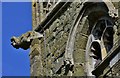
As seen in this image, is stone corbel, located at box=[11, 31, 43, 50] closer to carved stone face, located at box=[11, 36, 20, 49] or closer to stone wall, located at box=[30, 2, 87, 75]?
carved stone face, located at box=[11, 36, 20, 49]

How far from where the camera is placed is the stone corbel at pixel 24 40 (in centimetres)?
1411

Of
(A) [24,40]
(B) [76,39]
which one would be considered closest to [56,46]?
(B) [76,39]

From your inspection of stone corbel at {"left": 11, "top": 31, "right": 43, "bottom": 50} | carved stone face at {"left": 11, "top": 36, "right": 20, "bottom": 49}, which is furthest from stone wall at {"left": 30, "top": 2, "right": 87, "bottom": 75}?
carved stone face at {"left": 11, "top": 36, "right": 20, "bottom": 49}

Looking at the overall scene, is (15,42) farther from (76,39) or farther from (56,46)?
(76,39)

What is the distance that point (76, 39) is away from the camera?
501 inches

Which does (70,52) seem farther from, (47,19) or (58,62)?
(47,19)

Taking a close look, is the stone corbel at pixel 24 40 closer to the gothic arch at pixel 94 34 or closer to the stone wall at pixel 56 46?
the stone wall at pixel 56 46

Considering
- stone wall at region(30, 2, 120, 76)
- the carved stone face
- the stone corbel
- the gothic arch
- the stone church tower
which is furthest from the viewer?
the carved stone face

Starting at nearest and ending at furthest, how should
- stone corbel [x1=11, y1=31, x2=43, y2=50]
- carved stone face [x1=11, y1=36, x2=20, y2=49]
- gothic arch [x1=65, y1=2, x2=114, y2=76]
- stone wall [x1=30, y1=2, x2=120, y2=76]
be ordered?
gothic arch [x1=65, y1=2, x2=114, y2=76], stone wall [x1=30, y1=2, x2=120, y2=76], stone corbel [x1=11, y1=31, x2=43, y2=50], carved stone face [x1=11, y1=36, x2=20, y2=49]

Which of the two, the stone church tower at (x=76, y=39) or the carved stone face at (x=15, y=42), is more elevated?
the stone church tower at (x=76, y=39)

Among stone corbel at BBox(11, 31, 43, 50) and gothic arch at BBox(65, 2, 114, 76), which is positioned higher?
gothic arch at BBox(65, 2, 114, 76)

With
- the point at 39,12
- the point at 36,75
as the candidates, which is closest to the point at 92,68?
the point at 36,75

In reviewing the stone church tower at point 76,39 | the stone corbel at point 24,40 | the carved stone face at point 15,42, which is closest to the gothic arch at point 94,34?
the stone church tower at point 76,39

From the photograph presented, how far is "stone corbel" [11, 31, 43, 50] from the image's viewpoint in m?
14.1
